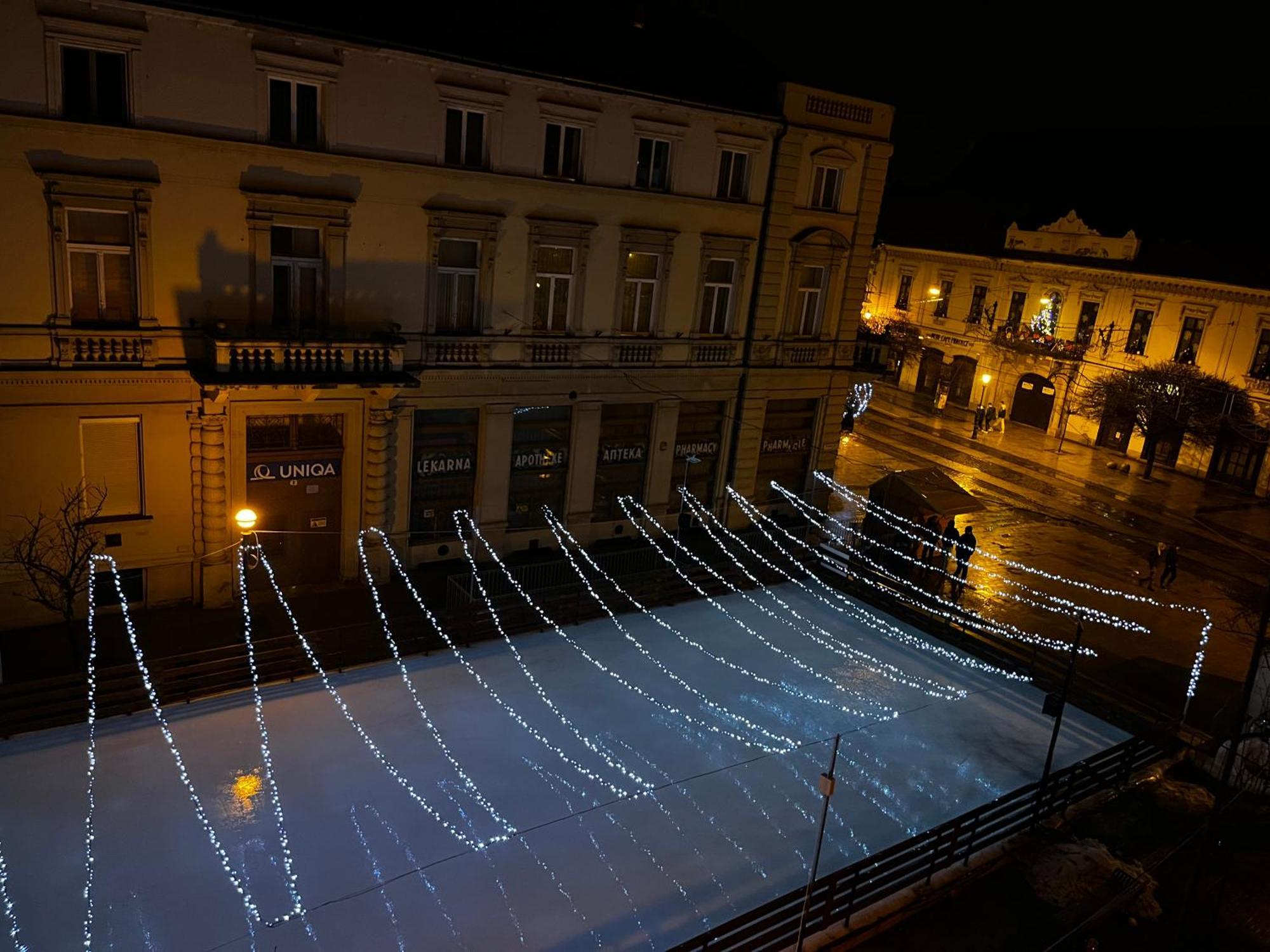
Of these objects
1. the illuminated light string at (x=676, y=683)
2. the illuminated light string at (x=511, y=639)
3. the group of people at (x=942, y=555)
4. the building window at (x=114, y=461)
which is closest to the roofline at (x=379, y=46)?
the building window at (x=114, y=461)

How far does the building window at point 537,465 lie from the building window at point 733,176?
22.7ft

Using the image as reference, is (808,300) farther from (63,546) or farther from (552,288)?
(63,546)

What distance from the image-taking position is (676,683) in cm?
1795

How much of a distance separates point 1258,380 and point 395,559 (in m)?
33.0

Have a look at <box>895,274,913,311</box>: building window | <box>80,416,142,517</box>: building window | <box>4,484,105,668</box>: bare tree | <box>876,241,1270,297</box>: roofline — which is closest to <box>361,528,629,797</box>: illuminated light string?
<box>80,416,142,517</box>: building window

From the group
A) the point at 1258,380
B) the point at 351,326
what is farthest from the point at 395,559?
the point at 1258,380

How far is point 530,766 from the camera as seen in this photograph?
48.5 ft

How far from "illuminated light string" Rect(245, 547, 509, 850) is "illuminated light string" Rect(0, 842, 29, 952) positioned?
4.86 meters

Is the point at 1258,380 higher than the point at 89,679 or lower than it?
higher

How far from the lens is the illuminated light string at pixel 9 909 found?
408 inches

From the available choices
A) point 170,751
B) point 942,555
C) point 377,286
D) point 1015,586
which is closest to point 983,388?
point 1015,586

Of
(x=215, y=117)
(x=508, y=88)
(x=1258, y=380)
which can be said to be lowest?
(x=1258, y=380)

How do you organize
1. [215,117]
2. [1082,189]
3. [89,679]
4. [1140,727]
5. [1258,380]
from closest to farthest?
1. [89,679]
2. [215,117]
3. [1140,727]
4. [1258,380]
5. [1082,189]

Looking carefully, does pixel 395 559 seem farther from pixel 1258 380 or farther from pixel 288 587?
pixel 1258 380
